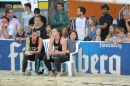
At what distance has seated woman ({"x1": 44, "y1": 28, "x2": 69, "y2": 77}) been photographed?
1180 centimetres

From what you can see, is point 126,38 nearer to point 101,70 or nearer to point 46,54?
point 101,70

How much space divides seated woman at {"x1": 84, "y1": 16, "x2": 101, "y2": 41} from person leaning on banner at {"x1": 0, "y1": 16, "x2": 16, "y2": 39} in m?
2.46

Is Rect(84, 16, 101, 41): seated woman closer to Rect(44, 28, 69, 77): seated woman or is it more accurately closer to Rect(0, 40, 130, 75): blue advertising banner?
Rect(0, 40, 130, 75): blue advertising banner

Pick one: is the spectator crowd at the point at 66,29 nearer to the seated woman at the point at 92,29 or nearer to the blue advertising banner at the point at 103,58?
the seated woman at the point at 92,29

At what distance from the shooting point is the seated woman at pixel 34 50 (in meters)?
12.1

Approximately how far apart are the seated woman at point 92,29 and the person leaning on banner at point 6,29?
2.46 meters

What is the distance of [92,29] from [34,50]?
6.08 ft

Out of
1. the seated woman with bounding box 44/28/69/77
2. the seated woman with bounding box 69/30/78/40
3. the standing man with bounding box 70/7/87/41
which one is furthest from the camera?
the standing man with bounding box 70/7/87/41

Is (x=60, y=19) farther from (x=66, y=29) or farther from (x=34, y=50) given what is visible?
(x=34, y=50)

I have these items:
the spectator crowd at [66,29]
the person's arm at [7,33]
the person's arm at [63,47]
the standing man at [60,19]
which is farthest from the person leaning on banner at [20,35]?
the person's arm at [63,47]

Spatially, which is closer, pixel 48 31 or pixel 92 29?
pixel 92 29

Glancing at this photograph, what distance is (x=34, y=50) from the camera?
1232cm

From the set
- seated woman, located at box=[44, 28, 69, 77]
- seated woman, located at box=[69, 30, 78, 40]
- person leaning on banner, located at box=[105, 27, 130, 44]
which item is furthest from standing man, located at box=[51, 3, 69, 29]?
person leaning on banner, located at box=[105, 27, 130, 44]

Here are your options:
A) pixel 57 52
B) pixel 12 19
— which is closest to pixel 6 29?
pixel 12 19
